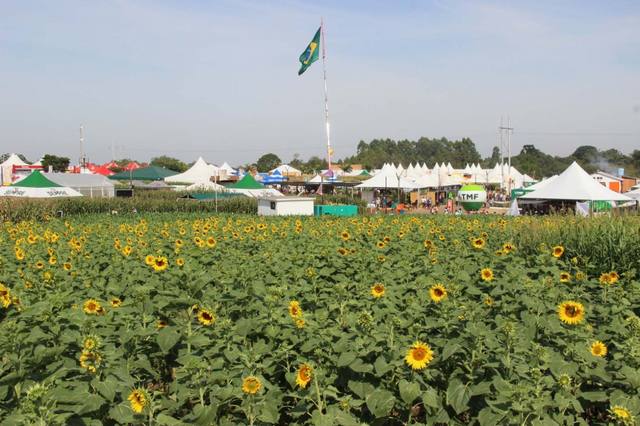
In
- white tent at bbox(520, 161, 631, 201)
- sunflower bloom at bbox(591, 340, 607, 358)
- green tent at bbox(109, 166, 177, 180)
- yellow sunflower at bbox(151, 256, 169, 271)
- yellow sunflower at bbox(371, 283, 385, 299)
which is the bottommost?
sunflower bloom at bbox(591, 340, 607, 358)

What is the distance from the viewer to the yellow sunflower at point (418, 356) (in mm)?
2609

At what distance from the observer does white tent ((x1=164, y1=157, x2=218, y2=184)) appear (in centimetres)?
3803

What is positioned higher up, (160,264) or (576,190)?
(576,190)

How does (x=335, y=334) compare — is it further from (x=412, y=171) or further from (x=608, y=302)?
(x=412, y=171)

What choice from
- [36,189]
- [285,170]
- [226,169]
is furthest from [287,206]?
[285,170]

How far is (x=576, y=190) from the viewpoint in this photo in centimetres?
1944

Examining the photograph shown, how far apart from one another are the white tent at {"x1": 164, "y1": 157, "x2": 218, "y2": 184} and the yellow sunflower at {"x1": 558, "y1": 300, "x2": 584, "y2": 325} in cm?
3583

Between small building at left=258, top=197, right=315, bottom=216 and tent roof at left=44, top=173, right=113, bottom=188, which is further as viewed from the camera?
tent roof at left=44, top=173, right=113, bottom=188

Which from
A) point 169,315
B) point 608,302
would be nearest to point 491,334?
point 608,302

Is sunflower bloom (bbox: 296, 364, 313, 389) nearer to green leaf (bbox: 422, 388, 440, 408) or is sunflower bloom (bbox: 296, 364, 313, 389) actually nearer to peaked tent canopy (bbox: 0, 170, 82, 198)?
green leaf (bbox: 422, 388, 440, 408)

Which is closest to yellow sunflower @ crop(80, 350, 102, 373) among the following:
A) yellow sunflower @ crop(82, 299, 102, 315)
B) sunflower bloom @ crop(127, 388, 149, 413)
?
sunflower bloom @ crop(127, 388, 149, 413)

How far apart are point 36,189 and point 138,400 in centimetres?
2371

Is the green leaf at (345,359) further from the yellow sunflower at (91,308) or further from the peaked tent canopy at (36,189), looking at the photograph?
the peaked tent canopy at (36,189)

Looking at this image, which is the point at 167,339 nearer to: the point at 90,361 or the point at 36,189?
the point at 90,361
